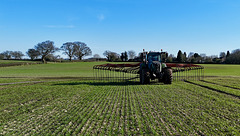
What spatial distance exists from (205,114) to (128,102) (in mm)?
3323

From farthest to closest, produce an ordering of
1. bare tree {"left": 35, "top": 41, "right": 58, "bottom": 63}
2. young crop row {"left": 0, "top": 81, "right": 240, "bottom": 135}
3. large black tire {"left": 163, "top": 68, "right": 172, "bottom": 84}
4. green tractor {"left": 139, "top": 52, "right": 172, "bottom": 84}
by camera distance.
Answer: bare tree {"left": 35, "top": 41, "right": 58, "bottom": 63}, large black tire {"left": 163, "top": 68, "right": 172, "bottom": 84}, green tractor {"left": 139, "top": 52, "right": 172, "bottom": 84}, young crop row {"left": 0, "top": 81, "right": 240, "bottom": 135}

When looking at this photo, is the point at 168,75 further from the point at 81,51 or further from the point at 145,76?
the point at 81,51

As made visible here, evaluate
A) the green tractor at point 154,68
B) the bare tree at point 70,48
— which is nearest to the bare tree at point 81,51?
the bare tree at point 70,48

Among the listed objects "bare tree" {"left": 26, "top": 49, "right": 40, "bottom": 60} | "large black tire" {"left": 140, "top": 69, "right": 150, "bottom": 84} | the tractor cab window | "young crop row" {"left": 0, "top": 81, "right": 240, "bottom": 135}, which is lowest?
"young crop row" {"left": 0, "top": 81, "right": 240, "bottom": 135}

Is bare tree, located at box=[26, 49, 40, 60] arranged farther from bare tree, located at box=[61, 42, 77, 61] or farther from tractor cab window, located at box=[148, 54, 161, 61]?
tractor cab window, located at box=[148, 54, 161, 61]

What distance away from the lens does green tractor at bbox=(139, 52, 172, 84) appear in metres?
13.6

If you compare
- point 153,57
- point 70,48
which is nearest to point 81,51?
point 70,48

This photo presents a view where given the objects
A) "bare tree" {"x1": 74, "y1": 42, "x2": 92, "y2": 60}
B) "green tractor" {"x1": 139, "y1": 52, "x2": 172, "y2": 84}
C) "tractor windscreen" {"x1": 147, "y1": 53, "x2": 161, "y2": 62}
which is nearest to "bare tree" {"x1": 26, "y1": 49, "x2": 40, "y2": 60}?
"bare tree" {"x1": 74, "y1": 42, "x2": 92, "y2": 60}

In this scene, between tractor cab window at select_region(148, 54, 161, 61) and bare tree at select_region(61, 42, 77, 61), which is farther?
bare tree at select_region(61, 42, 77, 61)

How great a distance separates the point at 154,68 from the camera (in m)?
13.6

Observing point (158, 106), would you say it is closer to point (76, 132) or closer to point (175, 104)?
point (175, 104)

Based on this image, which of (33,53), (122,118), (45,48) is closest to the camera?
(122,118)

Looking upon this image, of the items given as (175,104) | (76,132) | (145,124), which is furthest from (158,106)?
(76,132)

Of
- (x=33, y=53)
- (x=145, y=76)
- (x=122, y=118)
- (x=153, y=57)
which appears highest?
(x=33, y=53)
